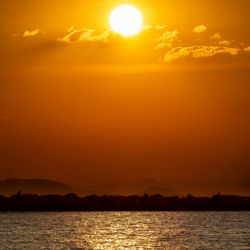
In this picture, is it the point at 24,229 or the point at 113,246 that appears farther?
the point at 24,229

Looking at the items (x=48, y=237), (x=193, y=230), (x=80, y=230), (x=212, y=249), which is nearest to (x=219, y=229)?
(x=193, y=230)

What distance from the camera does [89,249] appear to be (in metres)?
92.7

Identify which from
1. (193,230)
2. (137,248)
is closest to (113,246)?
(137,248)

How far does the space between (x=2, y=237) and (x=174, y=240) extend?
16.9 metres

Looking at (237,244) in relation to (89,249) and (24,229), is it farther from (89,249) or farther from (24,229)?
(24,229)

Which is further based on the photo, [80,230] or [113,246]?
[80,230]

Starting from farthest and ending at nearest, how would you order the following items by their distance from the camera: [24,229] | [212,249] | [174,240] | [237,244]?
[24,229] → [174,240] → [237,244] → [212,249]

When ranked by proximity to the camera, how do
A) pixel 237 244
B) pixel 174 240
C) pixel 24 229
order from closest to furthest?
1. pixel 237 244
2. pixel 174 240
3. pixel 24 229

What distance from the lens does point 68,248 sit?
93.3 m

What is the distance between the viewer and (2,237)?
10531cm

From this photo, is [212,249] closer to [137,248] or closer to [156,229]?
[137,248]

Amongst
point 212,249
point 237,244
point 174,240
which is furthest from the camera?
point 174,240

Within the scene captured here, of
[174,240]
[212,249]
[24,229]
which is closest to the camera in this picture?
[212,249]

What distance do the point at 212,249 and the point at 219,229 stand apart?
109ft
